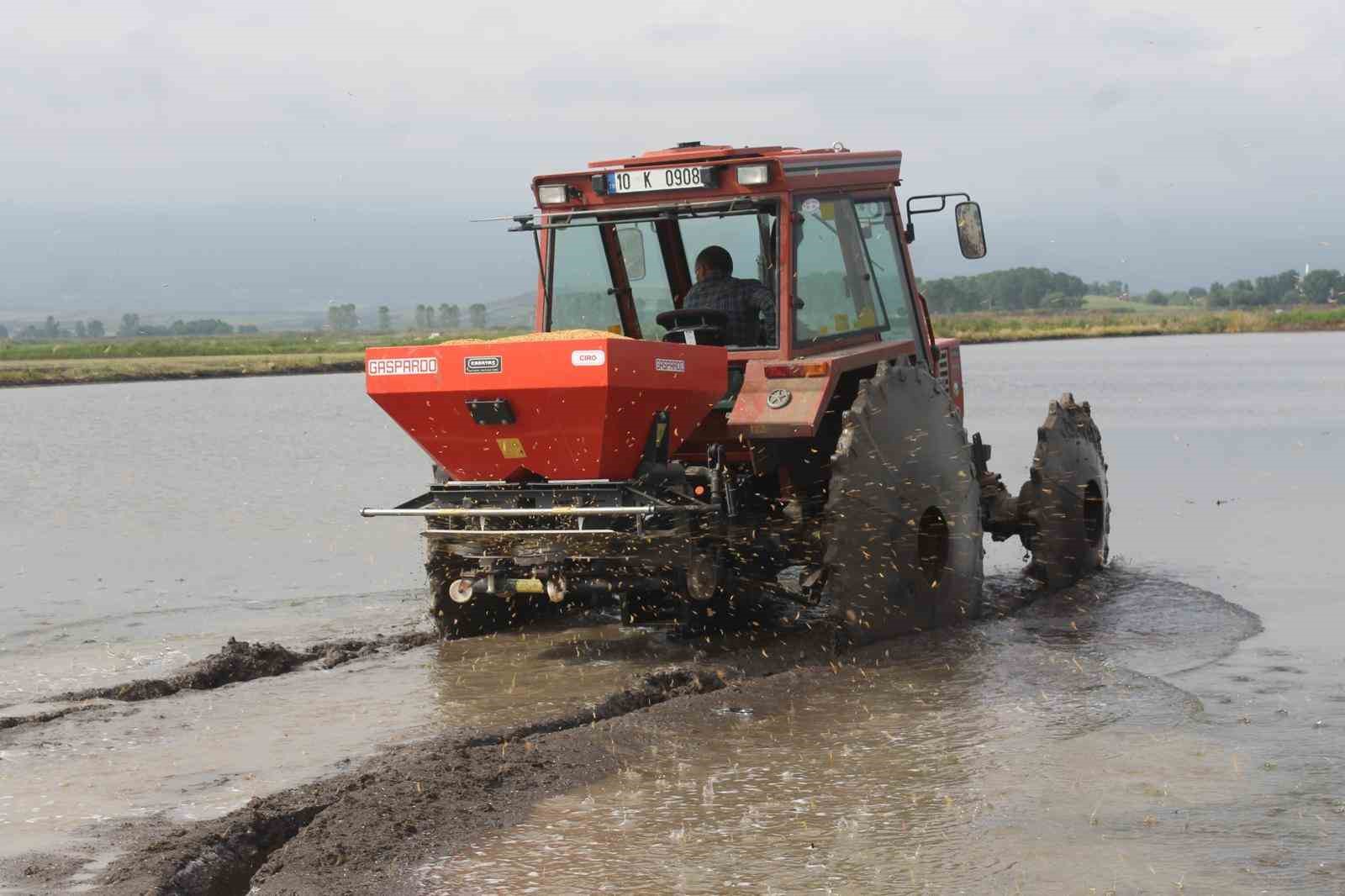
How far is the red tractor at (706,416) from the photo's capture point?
792 cm

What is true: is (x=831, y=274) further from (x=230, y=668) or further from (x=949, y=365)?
(x=230, y=668)

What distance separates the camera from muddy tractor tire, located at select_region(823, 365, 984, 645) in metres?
8.38

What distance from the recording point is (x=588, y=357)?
24.6ft

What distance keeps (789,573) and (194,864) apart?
4.72 meters

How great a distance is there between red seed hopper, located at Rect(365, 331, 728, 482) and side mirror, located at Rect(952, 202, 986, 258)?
8.36 ft

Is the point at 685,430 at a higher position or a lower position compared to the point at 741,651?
higher

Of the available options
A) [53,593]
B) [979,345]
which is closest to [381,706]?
[53,593]

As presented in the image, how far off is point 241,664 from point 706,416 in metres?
2.75

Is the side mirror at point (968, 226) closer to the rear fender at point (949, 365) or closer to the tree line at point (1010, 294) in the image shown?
the rear fender at point (949, 365)

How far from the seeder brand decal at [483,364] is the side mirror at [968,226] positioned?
142 inches

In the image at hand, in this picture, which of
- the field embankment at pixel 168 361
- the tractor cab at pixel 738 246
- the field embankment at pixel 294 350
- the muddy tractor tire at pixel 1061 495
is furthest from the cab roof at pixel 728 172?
the field embankment at pixel 294 350

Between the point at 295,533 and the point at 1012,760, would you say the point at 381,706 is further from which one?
the point at 295,533

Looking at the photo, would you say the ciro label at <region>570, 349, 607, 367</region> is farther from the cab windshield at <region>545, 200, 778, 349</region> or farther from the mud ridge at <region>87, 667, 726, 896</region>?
the cab windshield at <region>545, 200, 778, 349</region>

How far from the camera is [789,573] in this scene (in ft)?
31.2
